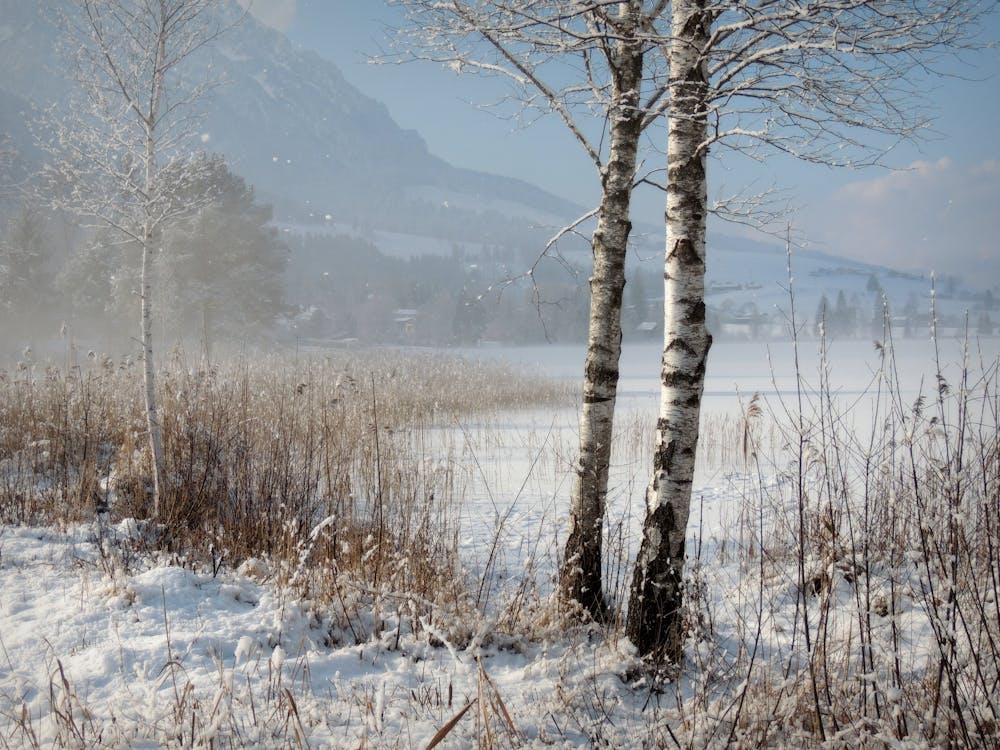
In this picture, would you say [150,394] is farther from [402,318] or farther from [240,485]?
[402,318]

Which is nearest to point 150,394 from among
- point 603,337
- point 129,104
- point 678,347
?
point 129,104

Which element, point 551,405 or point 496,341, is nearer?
point 551,405

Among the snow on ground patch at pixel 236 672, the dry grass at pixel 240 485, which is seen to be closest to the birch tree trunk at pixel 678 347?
the snow on ground patch at pixel 236 672

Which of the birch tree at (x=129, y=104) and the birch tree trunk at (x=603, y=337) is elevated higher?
the birch tree at (x=129, y=104)

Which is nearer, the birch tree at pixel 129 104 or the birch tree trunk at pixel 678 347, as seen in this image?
the birch tree trunk at pixel 678 347

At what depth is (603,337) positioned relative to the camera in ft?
11.3

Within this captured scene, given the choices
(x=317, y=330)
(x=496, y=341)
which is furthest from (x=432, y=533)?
(x=496, y=341)

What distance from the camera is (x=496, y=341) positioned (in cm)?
5994

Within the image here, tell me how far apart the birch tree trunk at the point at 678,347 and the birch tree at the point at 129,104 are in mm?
4304

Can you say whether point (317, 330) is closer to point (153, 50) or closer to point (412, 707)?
point (153, 50)

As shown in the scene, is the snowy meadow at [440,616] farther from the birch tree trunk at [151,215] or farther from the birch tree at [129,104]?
the birch tree at [129,104]

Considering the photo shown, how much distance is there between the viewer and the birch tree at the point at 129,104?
504 centimetres

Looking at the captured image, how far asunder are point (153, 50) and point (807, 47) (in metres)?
5.60

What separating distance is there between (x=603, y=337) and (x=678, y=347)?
76 cm
